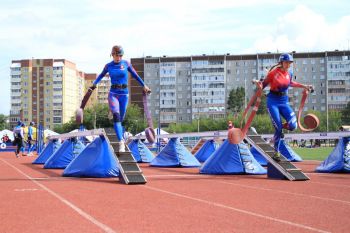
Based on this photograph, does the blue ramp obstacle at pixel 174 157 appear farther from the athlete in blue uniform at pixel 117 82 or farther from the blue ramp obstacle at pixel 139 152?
the athlete in blue uniform at pixel 117 82

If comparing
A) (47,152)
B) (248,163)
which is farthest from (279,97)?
(47,152)

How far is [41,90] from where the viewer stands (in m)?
166

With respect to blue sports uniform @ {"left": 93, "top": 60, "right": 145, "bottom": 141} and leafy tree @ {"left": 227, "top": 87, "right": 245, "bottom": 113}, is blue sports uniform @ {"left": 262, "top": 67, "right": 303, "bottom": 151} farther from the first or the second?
leafy tree @ {"left": 227, "top": 87, "right": 245, "bottom": 113}

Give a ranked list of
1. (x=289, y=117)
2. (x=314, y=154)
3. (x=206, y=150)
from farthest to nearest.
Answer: (x=314, y=154) → (x=206, y=150) → (x=289, y=117)

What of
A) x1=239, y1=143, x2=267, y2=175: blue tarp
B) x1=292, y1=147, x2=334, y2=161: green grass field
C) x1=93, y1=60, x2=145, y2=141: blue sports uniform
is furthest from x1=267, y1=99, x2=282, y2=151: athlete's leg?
x1=292, y1=147, x2=334, y2=161: green grass field

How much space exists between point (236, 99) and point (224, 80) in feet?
26.2

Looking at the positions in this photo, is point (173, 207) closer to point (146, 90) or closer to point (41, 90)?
point (146, 90)

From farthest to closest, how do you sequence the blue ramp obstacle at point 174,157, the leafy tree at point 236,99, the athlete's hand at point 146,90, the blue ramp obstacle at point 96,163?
the leafy tree at point 236,99 → the blue ramp obstacle at point 174,157 → the athlete's hand at point 146,90 → the blue ramp obstacle at point 96,163

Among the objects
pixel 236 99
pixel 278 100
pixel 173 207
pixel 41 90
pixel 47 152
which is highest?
pixel 41 90

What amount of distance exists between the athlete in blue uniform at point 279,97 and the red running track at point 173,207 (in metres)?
3.21

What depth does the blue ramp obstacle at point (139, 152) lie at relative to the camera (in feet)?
84.6

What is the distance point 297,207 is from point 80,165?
8081mm

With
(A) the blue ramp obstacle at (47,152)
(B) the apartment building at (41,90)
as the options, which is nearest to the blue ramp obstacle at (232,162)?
(A) the blue ramp obstacle at (47,152)

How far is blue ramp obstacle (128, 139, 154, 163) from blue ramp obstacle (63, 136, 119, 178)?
10.8m
